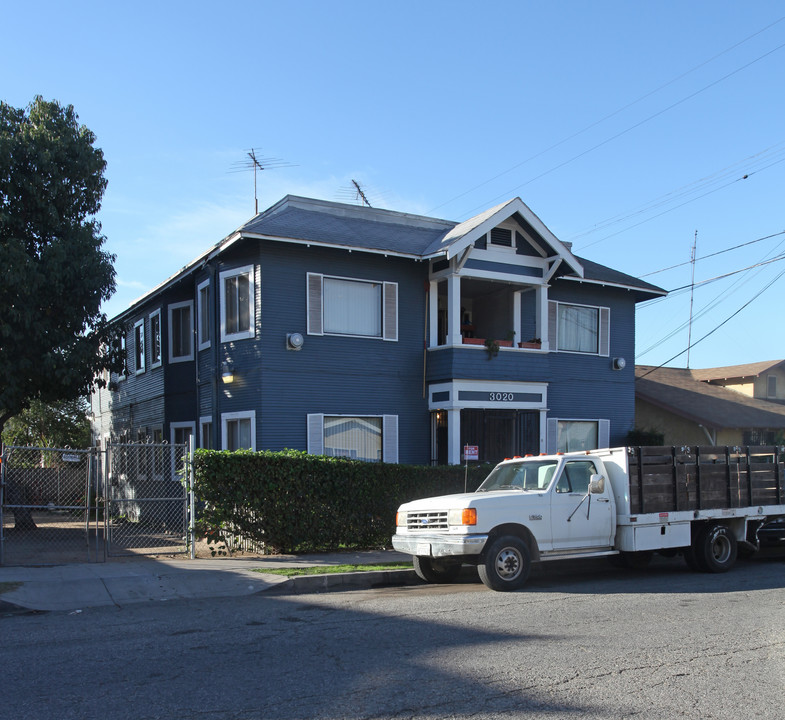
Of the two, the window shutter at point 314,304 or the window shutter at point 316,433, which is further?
the window shutter at point 314,304

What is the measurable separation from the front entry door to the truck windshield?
222 millimetres

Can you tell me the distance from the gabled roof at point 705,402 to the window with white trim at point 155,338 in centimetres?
1629

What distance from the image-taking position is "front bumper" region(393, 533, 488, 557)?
10219mm

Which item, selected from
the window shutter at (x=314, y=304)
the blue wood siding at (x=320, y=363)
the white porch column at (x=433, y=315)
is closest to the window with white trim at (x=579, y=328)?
the white porch column at (x=433, y=315)

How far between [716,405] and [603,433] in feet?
26.9

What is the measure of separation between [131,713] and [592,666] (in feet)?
11.6

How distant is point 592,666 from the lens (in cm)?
629

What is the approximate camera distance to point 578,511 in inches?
434

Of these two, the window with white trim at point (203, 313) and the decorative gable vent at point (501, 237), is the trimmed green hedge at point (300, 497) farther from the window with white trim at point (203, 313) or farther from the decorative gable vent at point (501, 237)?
the decorative gable vent at point (501, 237)

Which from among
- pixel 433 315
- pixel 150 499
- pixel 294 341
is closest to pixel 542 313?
pixel 433 315

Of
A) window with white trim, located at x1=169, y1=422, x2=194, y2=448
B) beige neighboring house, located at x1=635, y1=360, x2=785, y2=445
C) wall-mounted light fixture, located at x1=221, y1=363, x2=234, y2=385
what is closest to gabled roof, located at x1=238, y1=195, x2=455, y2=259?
wall-mounted light fixture, located at x1=221, y1=363, x2=234, y2=385

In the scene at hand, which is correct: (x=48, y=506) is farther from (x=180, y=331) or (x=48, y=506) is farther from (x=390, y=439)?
(x=180, y=331)

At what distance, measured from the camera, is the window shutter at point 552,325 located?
20125 mm

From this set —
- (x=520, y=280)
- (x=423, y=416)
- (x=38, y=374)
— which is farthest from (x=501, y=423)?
(x=38, y=374)
